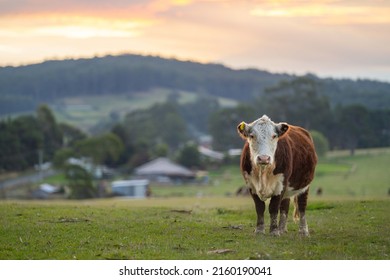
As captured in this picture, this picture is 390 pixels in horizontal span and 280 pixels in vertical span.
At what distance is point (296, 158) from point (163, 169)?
74.2 m

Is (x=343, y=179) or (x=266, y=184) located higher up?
(x=266, y=184)

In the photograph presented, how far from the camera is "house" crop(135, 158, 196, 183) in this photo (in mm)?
88500

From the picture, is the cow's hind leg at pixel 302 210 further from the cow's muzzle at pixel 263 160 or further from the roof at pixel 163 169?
the roof at pixel 163 169

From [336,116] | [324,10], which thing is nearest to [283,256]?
[324,10]

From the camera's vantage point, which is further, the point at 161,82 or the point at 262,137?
the point at 161,82

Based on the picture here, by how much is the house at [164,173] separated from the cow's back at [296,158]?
70.6 m

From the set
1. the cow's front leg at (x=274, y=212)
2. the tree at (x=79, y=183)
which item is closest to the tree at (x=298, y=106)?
the tree at (x=79, y=183)

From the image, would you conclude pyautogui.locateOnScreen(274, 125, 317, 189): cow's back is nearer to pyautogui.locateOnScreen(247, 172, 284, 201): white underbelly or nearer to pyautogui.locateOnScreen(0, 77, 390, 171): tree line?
pyautogui.locateOnScreen(247, 172, 284, 201): white underbelly

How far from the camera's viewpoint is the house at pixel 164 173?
290 feet

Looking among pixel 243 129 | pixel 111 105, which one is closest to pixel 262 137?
pixel 243 129

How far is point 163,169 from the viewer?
90.1m

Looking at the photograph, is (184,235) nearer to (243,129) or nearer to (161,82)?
(243,129)
